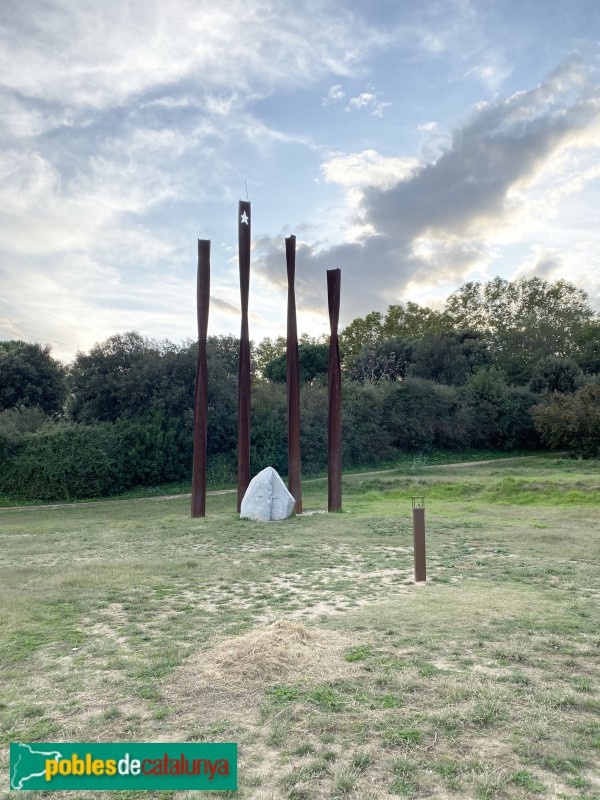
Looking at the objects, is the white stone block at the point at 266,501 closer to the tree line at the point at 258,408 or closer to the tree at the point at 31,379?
the tree line at the point at 258,408

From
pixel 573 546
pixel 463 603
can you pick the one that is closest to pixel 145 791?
pixel 463 603

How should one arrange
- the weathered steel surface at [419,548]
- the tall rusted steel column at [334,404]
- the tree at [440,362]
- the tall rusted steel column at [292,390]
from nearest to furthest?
the weathered steel surface at [419,548] → the tall rusted steel column at [292,390] → the tall rusted steel column at [334,404] → the tree at [440,362]

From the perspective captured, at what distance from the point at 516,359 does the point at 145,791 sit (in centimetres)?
3849

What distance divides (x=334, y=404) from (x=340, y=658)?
1018 centimetres

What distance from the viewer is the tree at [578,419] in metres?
24.8

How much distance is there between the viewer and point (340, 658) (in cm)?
451

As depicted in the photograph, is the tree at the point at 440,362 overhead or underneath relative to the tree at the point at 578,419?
overhead

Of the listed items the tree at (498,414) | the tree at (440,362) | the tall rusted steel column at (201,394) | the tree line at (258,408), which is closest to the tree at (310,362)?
the tree line at (258,408)

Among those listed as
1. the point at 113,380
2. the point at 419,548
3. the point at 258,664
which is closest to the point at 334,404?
the point at 419,548

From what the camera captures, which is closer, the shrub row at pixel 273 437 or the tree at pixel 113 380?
the shrub row at pixel 273 437

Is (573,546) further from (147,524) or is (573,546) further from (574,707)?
(147,524)

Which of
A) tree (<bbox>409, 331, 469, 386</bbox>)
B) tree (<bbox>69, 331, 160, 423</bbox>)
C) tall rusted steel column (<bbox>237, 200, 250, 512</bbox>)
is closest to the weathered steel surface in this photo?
tall rusted steel column (<bbox>237, 200, 250, 512</bbox>)

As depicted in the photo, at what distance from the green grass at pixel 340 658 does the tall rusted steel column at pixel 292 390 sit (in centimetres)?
368

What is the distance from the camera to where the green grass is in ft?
10.2
